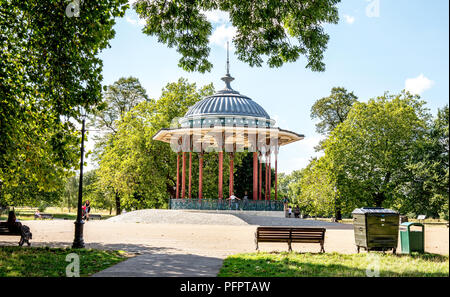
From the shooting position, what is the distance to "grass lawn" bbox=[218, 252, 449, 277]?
868 centimetres

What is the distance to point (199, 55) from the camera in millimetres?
13141

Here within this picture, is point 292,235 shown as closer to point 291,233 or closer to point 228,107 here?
point 291,233

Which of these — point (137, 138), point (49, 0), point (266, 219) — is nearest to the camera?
point (49, 0)

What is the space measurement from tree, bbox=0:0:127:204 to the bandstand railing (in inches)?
788

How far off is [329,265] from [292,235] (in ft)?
9.24

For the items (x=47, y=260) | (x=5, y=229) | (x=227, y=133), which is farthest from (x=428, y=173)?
(x=47, y=260)

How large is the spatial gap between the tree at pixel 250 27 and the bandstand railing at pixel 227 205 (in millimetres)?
20483

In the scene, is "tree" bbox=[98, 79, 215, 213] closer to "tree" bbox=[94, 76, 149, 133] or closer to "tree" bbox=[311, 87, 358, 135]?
"tree" bbox=[94, 76, 149, 133]

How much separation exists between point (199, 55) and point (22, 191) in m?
38.0

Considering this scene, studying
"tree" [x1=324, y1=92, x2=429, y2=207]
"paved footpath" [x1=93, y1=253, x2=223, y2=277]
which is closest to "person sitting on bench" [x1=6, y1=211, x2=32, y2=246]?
"paved footpath" [x1=93, y1=253, x2=223, y2=277]

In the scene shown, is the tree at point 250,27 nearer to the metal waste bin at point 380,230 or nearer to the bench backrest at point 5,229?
the metal waste bin at point 380,230

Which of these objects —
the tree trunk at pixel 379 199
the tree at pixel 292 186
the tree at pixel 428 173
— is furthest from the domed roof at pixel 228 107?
the tree at pixel 292 186
